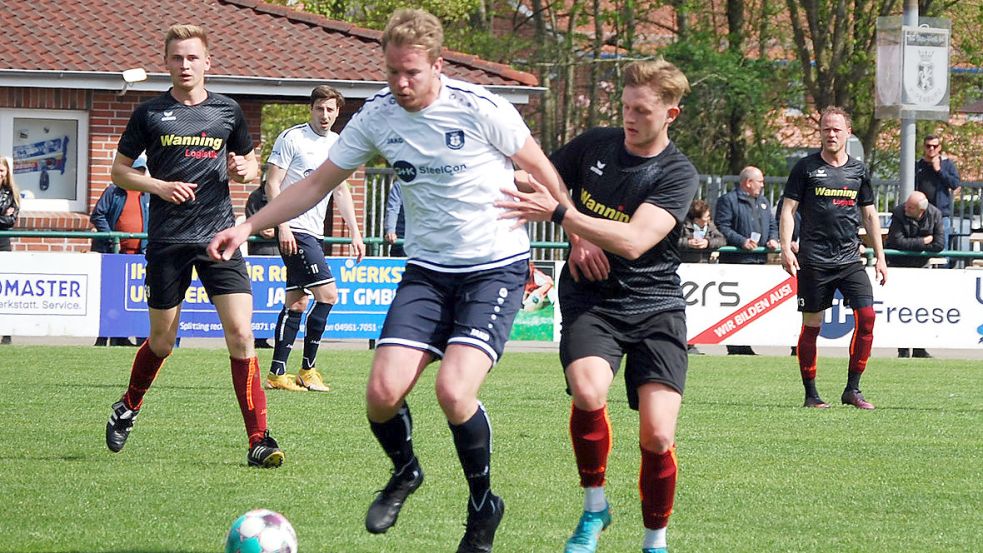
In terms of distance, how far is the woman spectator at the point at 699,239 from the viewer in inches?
680

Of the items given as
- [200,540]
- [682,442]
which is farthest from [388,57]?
[682,442]

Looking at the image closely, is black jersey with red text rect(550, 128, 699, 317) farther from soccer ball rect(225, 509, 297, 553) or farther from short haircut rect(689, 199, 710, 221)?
short haircut rect(689, 199, 710, 221)

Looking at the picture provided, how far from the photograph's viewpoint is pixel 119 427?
26.1ft

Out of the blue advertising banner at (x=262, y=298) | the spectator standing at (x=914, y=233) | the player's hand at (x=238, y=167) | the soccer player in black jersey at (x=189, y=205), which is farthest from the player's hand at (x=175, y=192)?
the spectator standing at (x=914, y=233)

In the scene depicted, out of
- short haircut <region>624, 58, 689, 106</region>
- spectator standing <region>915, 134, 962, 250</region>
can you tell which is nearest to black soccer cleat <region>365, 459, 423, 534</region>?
short haircut <region>624, 58, 689, 106</region>

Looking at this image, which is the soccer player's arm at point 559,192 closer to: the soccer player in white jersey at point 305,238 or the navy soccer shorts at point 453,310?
the navy soccer shorts at point 453,310

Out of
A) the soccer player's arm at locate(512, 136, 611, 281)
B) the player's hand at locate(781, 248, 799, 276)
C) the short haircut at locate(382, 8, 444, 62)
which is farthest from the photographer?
the player's hand at locate(781, 248, 799, 276)

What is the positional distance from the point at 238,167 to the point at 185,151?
285mm

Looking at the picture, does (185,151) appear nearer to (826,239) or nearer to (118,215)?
(826,239)

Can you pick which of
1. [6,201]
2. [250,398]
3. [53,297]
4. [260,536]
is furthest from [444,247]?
[6,201]

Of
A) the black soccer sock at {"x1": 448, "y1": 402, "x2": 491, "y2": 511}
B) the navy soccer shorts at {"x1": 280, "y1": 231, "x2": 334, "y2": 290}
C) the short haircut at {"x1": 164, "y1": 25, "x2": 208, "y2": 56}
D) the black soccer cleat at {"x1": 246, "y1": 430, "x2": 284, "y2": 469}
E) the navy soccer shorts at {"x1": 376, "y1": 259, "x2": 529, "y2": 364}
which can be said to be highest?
the short haircut at {"x1": 164, "y1": 25, "x2": 208, "y2": 56}

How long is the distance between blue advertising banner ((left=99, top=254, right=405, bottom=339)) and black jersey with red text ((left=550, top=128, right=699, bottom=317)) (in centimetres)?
989

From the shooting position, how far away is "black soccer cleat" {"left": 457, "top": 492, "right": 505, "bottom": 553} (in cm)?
555

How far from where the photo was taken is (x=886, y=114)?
18.8 metres
